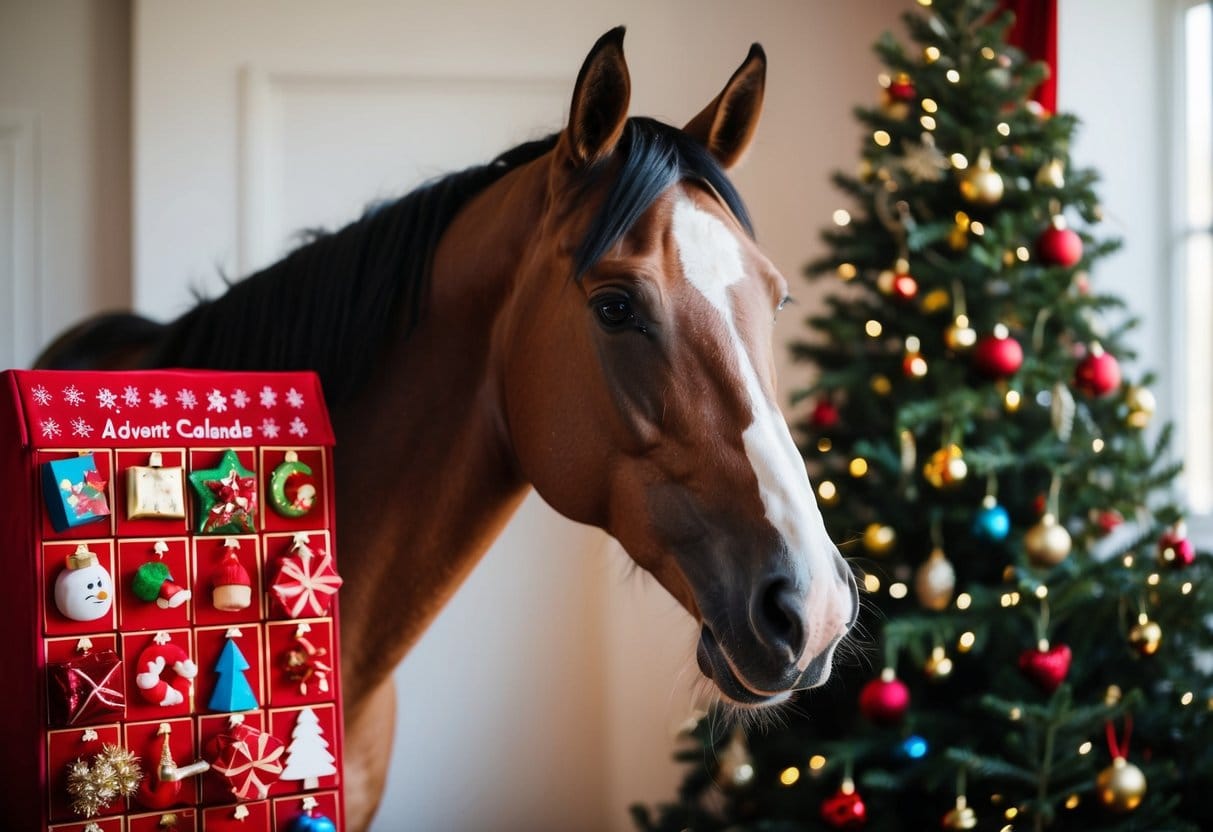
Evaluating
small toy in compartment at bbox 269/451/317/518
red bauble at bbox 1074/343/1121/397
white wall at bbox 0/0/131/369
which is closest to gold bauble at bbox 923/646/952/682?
red bauble at bbox 1074/343/1121/397

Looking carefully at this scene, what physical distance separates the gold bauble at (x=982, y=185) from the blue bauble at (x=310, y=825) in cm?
154

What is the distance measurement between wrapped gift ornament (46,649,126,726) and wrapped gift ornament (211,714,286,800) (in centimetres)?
8

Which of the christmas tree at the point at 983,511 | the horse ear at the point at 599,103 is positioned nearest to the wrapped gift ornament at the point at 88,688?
the horse ear at the point at 599,103

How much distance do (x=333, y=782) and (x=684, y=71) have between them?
6.64ft

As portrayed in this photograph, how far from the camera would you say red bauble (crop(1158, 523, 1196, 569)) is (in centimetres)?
171

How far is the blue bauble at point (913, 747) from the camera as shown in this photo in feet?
5.47

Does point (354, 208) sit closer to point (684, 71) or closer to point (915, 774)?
point (684, 71)

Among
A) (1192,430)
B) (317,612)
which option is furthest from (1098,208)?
(317,612)

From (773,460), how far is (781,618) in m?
0.12

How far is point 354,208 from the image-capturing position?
2.38 meters

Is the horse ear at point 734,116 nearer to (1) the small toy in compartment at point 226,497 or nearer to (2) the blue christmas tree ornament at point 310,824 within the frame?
(1) the small toy in compartment at point 226,497

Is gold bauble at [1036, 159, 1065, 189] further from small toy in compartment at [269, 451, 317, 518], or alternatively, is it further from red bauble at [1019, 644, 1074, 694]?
small toy in compartment at [269, 451, 317, 518]

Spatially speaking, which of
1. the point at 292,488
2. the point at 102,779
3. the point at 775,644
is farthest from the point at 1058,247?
the point at 102,779

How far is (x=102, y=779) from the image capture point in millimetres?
695
